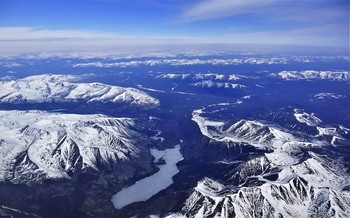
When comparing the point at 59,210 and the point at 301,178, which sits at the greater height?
the point at 301,178

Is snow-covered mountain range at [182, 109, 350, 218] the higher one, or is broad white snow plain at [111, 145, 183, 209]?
snow-covered mountain range at [182, 109, 350, 218]

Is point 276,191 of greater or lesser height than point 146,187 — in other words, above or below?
above

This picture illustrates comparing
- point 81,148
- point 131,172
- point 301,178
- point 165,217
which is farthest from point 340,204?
point 81,148

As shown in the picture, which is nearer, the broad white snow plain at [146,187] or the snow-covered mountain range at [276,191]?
the snow-covered mountain range at [276,191]

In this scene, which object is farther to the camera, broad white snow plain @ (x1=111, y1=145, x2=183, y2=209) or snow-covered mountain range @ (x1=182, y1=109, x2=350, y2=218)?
broad white snow plain @ (x1=111, y1=145, x2=183, y2=209)

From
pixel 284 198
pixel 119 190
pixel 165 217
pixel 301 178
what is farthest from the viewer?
pixel 119 190

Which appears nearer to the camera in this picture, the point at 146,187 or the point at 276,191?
the point at 276,191

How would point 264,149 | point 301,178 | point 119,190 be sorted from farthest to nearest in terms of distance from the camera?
point 264,149
point 119,190
point 301,178

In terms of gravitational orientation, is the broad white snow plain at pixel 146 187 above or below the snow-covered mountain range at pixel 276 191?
below

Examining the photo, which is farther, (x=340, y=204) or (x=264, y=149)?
(x=264, y=149)

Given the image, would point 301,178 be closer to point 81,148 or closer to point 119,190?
point 119,190
